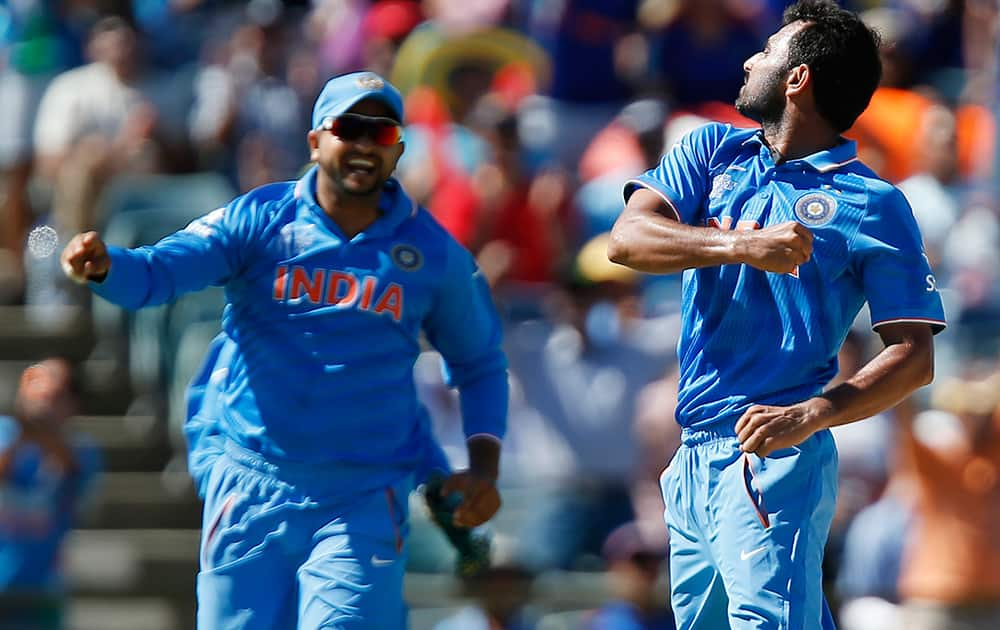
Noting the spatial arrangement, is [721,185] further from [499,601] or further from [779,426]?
[499,601]

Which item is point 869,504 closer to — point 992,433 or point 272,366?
point 992,433

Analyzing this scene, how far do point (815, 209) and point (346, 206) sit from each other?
162 centimetres

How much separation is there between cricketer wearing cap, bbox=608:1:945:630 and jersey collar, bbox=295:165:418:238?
3.35 feet

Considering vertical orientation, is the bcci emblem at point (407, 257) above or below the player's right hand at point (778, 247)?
above

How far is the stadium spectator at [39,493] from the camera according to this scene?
28.8ft

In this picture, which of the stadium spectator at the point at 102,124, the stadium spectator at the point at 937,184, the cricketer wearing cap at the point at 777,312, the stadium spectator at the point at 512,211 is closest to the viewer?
the cricketer wearing cap at the point at 777,312

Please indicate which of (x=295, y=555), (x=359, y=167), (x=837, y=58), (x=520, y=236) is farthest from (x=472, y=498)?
Answer: (x=520, y=236)

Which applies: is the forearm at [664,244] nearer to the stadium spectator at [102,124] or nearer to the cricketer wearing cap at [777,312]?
the cricketer wearing cap at [777,312]

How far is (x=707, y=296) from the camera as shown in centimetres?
484

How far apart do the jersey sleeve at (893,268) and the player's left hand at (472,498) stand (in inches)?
62.2

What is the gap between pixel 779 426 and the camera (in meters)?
4.44

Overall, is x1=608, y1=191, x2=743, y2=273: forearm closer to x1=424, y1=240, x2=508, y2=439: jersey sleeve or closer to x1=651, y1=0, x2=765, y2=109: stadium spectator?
x1=424, y1=240, x2=508, y2=439: jersey sleeve

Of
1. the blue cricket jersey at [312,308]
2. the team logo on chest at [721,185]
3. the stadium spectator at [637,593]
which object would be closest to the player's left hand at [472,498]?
the blue cricket jersey at [312,308]

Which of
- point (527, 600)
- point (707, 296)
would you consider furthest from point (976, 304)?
point (707, 296)
